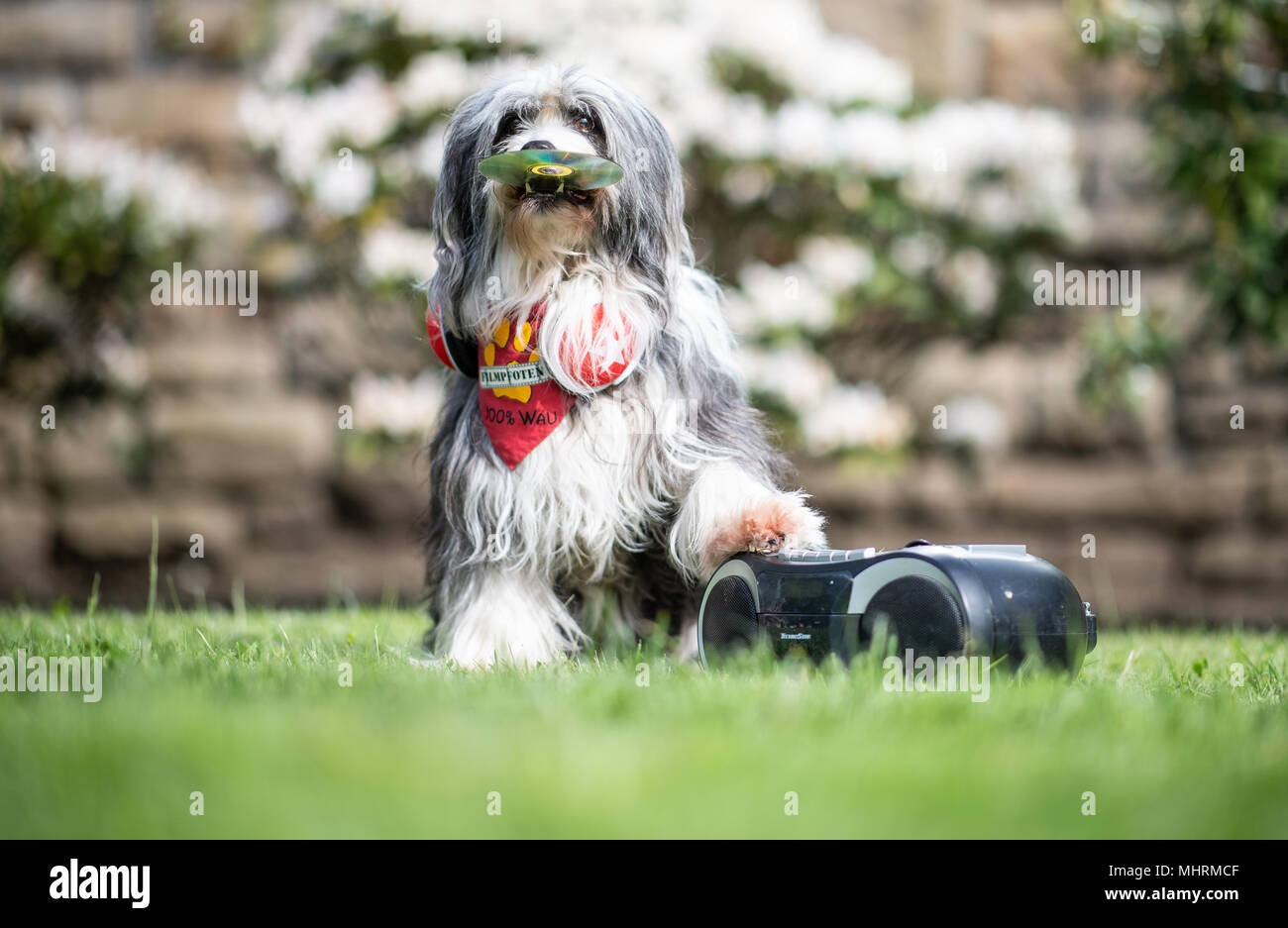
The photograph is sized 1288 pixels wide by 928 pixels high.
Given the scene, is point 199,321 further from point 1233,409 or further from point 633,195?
point 1233,409

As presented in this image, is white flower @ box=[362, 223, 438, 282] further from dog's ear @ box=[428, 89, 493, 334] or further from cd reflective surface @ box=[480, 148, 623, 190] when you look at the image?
cd reflective surface @ box=[480, 148, 623, 190]

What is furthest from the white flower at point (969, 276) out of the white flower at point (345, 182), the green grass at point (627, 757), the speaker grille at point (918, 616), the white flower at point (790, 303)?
the speaker grille at point (918, 616)

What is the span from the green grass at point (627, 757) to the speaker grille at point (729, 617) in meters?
0.21

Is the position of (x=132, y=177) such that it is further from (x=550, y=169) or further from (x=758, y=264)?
(x=550, y=169)

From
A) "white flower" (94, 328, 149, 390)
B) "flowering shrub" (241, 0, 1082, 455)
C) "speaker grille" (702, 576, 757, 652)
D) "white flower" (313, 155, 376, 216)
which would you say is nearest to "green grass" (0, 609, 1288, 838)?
"speaker grille" (702, 576, 757, 652)

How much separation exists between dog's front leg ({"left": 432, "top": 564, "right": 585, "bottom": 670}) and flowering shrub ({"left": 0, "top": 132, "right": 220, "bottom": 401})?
4.22 metres

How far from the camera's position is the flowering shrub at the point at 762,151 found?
229 inches

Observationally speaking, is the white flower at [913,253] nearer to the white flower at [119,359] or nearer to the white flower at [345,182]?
the white flower at [345,182]

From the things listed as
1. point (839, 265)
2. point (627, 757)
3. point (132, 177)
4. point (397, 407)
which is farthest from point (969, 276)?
point (627, 757)

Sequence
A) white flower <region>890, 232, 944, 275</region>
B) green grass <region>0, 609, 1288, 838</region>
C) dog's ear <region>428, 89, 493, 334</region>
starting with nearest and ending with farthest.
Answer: green grass <region>0, 609, 1288, 838</region> < dog's ear <region>428, 89, 493, 334</region> < white flower <region>890, 232, 944, 275</region>

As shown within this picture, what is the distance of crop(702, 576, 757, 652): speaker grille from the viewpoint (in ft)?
9.76

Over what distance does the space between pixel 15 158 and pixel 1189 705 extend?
A: 6.32 m

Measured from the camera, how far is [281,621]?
14.0 ft
